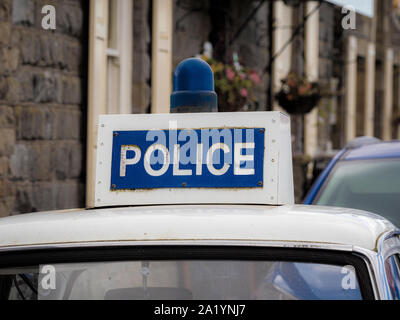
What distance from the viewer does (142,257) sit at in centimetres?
197

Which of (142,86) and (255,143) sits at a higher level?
(142,86)

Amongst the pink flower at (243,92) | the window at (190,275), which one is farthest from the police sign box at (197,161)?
the pink flower at (243,92)

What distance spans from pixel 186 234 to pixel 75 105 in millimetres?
5898

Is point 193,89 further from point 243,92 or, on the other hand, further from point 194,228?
point 243,92

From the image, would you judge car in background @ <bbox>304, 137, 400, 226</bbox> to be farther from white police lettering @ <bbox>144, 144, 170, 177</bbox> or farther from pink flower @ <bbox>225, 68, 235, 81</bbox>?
pink flower @ <bbox>225, 68, 235, 81</bbox>

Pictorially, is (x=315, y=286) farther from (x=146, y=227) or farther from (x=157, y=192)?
(x=157, y=192)

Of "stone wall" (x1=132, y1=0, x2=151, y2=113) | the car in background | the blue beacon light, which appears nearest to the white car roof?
the blue beacon light

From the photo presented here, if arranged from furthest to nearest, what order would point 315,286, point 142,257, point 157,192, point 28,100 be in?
point 28,100
point 157,192
point 315,286
point 142,257

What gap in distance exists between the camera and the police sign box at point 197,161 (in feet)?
8.48

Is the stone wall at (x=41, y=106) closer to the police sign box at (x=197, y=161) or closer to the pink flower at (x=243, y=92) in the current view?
the pink flower at (x=243, y=92)

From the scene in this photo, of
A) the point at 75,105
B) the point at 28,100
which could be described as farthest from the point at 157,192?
the point at 75,105

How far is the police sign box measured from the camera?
2.59 meters

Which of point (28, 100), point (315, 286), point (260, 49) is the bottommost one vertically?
point (315, 286)

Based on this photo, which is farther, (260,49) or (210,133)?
(260,49)
